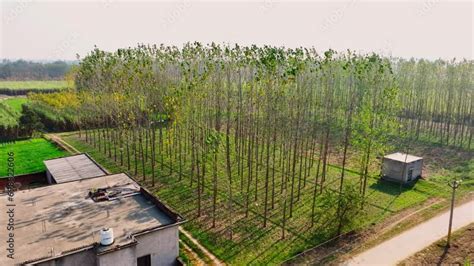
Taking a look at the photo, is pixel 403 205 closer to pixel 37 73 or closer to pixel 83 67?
pixel 83 67

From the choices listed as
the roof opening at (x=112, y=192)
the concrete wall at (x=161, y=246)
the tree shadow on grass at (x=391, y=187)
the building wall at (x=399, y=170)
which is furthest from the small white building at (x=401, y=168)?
the roof opening at (x=112, y=192)

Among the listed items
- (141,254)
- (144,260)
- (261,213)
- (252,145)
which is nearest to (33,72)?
(252,145)

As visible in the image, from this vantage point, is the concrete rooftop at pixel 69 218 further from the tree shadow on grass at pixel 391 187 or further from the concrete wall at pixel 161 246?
Answer: the tree shadow on grass at pixel 391 187

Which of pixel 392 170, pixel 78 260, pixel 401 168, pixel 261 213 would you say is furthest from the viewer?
pixel 392 170

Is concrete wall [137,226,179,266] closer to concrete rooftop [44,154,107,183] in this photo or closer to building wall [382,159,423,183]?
concrete rooftop [44,154,107,183]

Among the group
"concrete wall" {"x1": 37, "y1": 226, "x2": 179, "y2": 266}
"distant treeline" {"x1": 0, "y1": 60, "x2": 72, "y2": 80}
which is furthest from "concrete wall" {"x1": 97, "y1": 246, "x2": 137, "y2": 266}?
"distant treeline" {"x1": 0, "y1": 60, "x2": 72, "y2": 80}

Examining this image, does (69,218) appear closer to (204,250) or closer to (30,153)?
(204,250)

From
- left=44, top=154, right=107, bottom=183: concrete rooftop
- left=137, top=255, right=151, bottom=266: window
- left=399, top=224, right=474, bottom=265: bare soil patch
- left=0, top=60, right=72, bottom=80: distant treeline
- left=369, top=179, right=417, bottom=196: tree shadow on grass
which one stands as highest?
left=0, top=60, right=72, bottom=80: distant treeline
